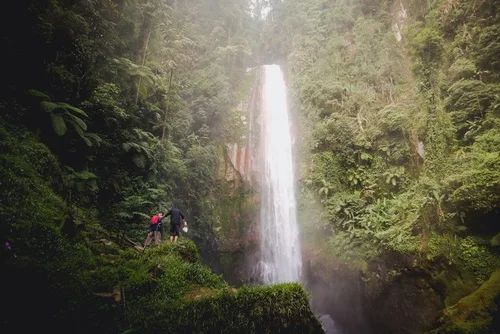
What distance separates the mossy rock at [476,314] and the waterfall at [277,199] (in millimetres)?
9125

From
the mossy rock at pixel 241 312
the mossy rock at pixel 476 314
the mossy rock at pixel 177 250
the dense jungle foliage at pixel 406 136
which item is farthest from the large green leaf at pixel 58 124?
the dense jungle foliage at pixel 406 136

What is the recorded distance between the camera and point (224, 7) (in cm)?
2238

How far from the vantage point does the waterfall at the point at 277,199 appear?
1559cm

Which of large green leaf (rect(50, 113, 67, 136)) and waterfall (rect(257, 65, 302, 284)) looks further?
waterfall (rect(257, 65, 302, 284))

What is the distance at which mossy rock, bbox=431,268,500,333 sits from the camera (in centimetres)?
567

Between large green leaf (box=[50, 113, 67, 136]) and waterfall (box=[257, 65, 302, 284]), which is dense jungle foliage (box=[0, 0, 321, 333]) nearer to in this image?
large green leaf (box=[50, 113, 67, 136])

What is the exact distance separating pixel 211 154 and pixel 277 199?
5256mm

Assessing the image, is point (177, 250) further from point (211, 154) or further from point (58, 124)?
point (211, 154)

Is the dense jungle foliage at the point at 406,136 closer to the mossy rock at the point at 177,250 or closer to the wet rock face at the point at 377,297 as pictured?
the wet rock face at the point at 377,297

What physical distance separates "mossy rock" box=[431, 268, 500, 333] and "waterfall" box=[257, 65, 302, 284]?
29.9 feet

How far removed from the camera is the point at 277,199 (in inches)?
682

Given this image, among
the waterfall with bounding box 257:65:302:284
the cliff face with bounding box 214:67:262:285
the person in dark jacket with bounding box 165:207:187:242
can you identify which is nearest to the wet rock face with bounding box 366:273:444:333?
the waterfall with bounding box 257:65:302:284

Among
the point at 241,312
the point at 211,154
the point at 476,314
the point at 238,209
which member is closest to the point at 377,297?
the point at 476,314

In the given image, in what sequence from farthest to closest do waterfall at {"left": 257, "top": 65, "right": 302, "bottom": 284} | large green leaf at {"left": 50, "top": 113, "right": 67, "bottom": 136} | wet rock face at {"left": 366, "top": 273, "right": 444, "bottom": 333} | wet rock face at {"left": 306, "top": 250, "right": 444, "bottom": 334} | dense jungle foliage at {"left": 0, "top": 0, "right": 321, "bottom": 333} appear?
waterfall at {"left": 257, "top": 65, "right": 302, "bottom": 284}
wet rock face at {"left": 306, "top": 250, "right": 444, "bottom": 334}
wet rock face at {"left": 366, "top": 273, "right": 444, "bottom": 333}
large green leaf at {"left": 50, "top": 113, "right": 67, "bottom": 136}
dense jungle foliage at {"left": 0, "top": 0, "right": 321, "bottom": 333}
